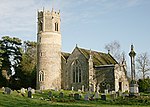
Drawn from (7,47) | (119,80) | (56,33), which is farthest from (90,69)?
(7,47)

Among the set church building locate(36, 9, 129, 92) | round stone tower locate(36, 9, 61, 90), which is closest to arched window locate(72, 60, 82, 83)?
church building locate(36, 9, 129, 92)

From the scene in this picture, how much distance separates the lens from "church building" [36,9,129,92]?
5353cm

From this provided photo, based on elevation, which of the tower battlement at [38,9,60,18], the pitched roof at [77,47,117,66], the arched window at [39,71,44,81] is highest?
the tower battlement at [38,9,60,18]

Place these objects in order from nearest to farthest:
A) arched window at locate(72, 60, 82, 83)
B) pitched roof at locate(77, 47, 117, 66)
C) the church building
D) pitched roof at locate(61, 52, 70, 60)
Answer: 1. the church building
2. arched window at locate(72, 60, 82, 83)
3. pitched roof at locate(77, 47, 117, 66)
4. pitched roof at locate(61, 52, 70, 60)

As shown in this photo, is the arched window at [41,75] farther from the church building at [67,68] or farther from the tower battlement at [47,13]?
the tower battlement at [47,13]

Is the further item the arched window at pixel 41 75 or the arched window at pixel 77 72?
the arched window at pixel 77 72

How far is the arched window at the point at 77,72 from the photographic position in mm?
55266

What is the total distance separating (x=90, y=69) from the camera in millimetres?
54188

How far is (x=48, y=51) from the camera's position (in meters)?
54.2

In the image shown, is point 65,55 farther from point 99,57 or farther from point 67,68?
point 99,57

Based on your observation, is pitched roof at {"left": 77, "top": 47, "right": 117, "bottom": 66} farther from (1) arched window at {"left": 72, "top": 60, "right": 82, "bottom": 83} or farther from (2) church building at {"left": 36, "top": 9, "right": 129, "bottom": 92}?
(1) arched window at {"left": 72, "top": 60, "right": 82, "bottom": 83}

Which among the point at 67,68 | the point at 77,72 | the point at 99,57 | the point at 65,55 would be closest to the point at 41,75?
the point at 67,68

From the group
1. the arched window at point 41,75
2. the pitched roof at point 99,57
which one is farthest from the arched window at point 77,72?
the arched window at point 41,75

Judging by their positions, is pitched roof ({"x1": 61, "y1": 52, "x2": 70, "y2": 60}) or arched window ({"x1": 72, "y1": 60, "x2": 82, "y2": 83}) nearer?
arched window ({"x1": 72, "y1": 60, "x2": 82, "y2": 83})
